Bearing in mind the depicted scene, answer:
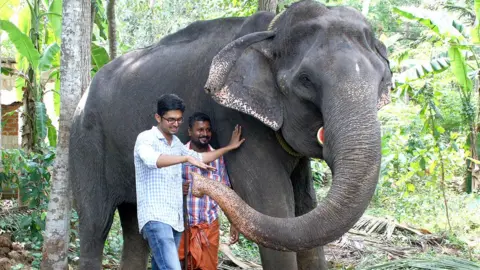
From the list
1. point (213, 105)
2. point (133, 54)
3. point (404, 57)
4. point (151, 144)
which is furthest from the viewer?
point (404, 57)

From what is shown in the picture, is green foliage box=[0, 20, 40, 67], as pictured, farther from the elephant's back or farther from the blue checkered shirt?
the blue checkered shirt

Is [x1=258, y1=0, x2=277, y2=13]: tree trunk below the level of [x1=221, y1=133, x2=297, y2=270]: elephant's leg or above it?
above

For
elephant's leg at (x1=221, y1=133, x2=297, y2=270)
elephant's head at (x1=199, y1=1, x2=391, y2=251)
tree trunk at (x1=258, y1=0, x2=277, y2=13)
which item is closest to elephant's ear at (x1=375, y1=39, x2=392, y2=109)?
elephant's head at (x1=199, y1=1, x2=391, y2=251)

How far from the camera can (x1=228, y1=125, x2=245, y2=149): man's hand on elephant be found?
4492 millimetres

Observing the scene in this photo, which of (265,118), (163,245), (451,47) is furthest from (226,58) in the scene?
Result: (451,47)

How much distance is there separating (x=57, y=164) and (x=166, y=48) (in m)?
1.47

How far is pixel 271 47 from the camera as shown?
4457 mm

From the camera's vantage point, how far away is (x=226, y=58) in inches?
174

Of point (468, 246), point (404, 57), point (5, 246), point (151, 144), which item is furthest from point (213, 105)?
point (404, 57)

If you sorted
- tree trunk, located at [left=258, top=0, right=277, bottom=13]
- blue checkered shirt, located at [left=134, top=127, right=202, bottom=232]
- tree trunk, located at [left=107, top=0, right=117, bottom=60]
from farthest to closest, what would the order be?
Result: tree trunk, located at [left=107, top=0, right=117, bottom=60] < tree trunk, located at [left=258, top=0, right=277, bottom=13] < blue checkered shirt, located at [left=134, top=127, right=202, bottom=232]

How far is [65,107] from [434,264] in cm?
326

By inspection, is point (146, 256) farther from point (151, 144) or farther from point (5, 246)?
point (151, 144)

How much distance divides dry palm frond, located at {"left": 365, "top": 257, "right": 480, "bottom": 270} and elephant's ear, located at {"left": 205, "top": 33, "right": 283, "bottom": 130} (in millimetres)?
1718

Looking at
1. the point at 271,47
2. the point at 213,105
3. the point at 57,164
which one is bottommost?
the point at 57,164
